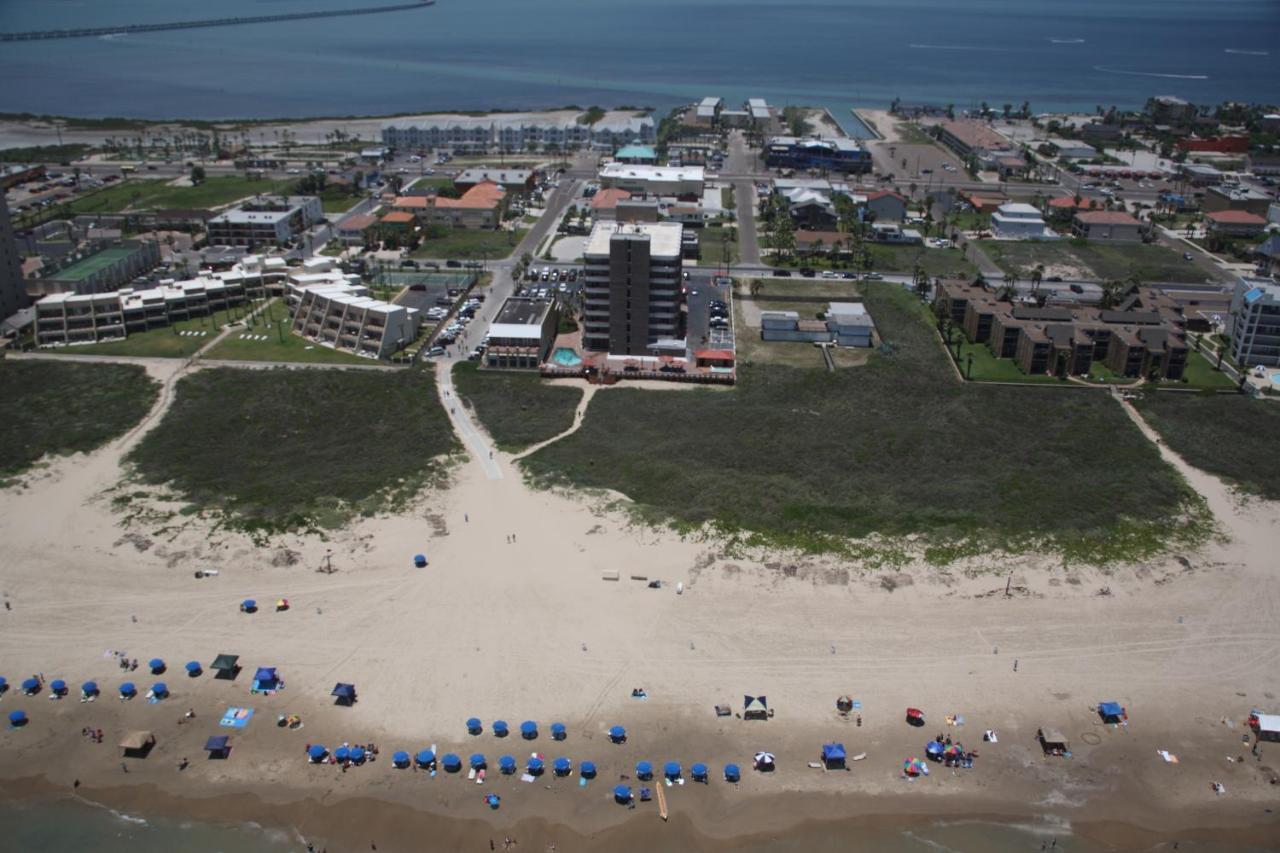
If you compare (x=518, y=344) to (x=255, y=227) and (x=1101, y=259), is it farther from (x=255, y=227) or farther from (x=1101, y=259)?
(x=1101, y=259)

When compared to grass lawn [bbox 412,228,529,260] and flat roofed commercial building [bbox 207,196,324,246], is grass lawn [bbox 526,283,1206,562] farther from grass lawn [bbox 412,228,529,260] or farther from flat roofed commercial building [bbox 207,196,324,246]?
flat roofed commercial building [bbox 207,196,324,246]

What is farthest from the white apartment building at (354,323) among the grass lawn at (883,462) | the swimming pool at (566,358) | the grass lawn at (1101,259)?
the grass lawn at (1101,259)

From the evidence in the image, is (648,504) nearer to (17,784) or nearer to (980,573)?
(980,573)

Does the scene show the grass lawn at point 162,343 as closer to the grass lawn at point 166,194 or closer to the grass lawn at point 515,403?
the grass lawn at point 515,403

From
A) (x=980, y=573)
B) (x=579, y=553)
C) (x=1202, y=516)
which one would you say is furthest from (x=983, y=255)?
(x=579, y=553)

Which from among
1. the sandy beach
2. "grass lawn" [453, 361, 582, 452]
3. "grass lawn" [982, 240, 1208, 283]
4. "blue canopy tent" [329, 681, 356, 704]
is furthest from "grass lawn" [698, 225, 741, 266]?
"blue canopy tent" [329, 681, 356, 704]
